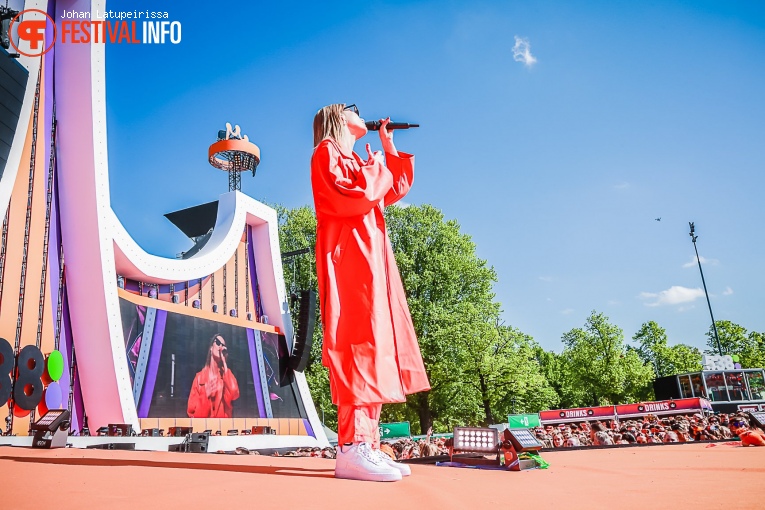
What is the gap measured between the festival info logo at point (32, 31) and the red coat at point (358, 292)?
905 cm

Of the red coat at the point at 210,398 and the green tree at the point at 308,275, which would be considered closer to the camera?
the red coat at the point at 210,398

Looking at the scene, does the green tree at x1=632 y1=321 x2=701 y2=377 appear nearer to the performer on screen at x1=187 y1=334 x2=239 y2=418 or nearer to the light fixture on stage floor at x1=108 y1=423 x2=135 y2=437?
the performer on screen at x1=187 y1=334 x2=239 y2=418

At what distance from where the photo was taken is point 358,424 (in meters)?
3.42

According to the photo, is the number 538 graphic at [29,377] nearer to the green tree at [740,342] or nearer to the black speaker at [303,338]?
the black speaker at [303,338]

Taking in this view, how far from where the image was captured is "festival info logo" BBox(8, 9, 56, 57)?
381 inches

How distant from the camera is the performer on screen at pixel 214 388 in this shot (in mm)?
14289

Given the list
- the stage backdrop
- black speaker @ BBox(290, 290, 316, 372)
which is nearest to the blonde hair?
the stage backdrop

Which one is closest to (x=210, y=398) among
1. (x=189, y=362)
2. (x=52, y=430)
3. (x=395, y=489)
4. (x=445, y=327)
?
(x=189, y=362)

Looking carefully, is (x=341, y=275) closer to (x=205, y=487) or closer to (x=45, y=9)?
(x=205, y=487)

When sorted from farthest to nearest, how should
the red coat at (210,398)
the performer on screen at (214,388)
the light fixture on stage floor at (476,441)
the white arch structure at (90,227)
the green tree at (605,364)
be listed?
the green tree at (605,364) → the performer on screen at (214,388) → the red coat at (210,398) → the white arch structure at (90,227) → the light fixture on stage floor at (476,441)

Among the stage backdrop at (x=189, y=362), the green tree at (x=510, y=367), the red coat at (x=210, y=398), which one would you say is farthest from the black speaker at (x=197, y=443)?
the green tree at (x=510, y=367)

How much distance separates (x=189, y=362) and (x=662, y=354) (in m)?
34.0

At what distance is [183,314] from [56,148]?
17.5 feet

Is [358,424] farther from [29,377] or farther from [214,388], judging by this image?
[214,388]
